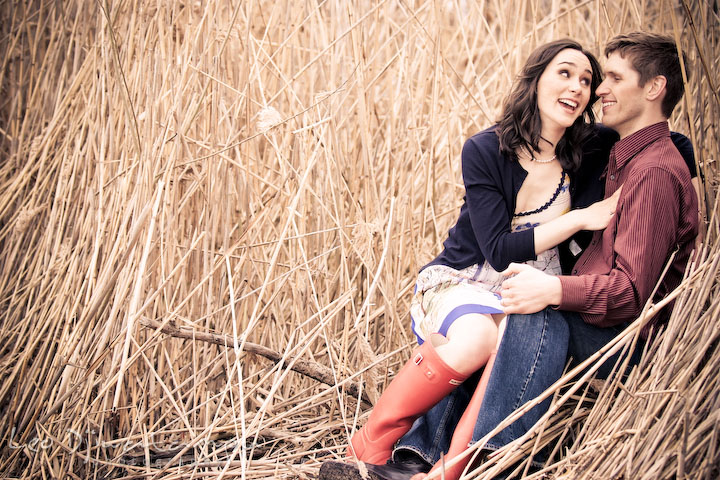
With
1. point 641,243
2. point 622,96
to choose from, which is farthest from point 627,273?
point 622,96

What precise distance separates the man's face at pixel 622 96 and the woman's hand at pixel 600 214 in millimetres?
161

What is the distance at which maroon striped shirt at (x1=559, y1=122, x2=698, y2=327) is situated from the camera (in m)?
1.18

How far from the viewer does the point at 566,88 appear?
1.38 m

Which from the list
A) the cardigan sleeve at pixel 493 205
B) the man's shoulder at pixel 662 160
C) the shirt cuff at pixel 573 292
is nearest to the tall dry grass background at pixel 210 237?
the man's shoulder at pixel 662 160

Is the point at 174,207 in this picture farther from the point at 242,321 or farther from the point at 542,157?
the point at 542,157

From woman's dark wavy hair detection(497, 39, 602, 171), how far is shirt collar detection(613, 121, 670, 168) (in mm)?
110

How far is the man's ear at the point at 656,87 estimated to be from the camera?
130 centimetres

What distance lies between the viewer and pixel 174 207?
1632 millimetres

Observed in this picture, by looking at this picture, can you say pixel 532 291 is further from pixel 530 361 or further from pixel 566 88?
pixel 566 88

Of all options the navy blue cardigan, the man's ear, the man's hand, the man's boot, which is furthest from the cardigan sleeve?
the man's ear

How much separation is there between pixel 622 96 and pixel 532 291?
1.54 feet

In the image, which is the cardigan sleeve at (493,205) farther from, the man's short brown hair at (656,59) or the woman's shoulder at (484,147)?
the man's short brown hair at (656,59)

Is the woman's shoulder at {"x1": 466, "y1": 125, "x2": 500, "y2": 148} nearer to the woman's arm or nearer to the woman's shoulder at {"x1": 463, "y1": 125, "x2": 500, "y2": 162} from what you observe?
the woman's shoulder at {"x1": 463, "y1": 125, "x2": 500, "y2": 162}

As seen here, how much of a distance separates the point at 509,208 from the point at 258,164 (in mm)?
716
